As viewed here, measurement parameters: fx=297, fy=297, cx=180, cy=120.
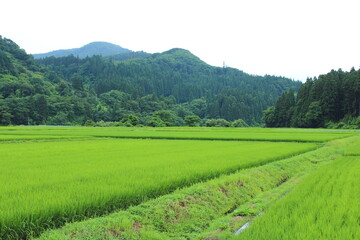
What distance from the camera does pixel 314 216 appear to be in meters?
5.03

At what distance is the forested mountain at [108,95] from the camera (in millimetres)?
79250

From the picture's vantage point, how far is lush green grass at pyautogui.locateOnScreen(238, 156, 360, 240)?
4211 mm

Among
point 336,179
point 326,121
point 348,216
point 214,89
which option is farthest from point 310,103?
point 214,89

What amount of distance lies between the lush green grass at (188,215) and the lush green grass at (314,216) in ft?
2.59

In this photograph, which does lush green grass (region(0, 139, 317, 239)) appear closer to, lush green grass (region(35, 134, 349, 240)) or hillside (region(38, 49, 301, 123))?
lush green grass (region(35, 134, 349, 240))

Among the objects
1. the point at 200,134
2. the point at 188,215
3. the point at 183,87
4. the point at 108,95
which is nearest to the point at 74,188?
the point at 188,215

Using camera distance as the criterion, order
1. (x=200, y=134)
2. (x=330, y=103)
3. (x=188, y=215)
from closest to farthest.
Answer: (x=188, y=215)
(x=200, y=134)
(x=330, y=103)

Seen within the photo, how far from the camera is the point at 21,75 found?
10438 cm

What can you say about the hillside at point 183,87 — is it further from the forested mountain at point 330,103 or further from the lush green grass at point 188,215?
the lush green grass at point 188,215

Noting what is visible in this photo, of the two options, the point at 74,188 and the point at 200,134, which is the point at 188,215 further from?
the point at 200,134

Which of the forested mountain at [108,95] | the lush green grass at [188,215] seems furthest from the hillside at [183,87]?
the lush green grass at [188,215]

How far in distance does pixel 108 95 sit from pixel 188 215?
4404 inches

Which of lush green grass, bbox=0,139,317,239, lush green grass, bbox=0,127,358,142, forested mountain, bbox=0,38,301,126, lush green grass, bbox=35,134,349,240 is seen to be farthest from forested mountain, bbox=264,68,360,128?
lush green grass, bbox=0,139,317,239

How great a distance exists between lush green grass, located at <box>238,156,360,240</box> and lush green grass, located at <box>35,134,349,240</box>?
788 millimetres
